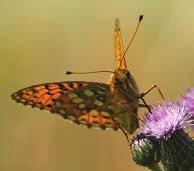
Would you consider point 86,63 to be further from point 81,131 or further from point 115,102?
point 115,102

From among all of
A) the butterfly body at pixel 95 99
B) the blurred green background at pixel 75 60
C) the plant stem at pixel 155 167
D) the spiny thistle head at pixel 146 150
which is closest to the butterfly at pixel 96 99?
the butterfly body at pixel 95 99

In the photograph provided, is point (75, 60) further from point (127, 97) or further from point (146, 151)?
point (146, 151)

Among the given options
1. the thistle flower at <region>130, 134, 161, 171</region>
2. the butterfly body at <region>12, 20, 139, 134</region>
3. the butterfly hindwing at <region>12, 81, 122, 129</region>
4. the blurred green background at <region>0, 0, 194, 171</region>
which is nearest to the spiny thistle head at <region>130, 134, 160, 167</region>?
the thistle flower at <region>130, 134, 161, 171</region>

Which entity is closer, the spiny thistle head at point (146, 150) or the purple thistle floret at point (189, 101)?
the spiny thistle head at point (146, 150)

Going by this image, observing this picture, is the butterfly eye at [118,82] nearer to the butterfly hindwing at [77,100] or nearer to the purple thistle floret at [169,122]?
the butterfly hindwing at [77,100]

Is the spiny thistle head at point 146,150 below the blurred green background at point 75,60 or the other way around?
below

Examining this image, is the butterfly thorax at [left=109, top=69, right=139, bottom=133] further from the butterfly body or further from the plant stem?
the plant stem

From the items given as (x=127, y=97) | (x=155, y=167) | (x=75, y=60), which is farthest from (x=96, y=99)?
(x=75, y=60)

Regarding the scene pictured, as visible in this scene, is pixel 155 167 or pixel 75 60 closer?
pixel 155 167
